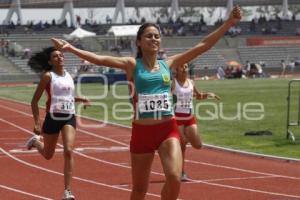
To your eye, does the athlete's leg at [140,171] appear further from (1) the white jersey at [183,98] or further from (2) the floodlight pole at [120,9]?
(2) the floodlight pole at [120,9]

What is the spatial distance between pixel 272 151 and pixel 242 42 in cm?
5637

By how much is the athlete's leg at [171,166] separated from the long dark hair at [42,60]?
12.6 ft

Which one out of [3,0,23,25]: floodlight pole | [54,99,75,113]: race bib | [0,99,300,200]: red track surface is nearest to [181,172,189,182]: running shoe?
[0,99,300,200]: red track surface

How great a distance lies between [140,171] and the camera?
23.7 feet

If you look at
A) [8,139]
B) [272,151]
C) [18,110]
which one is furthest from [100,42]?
[272,151]

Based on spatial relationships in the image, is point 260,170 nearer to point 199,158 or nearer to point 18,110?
point 199,158

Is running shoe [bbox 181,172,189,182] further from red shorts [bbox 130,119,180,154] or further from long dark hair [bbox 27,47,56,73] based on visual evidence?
red shorts [bbox 130,119,180,154]

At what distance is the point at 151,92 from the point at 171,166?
0.71 metres

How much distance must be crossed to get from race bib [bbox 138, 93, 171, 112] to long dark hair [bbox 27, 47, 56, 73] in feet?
11.7

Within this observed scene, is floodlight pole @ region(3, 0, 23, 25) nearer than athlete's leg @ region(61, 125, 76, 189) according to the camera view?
No

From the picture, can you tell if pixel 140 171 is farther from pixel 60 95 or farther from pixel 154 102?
pixel 60 95

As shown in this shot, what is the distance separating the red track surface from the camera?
35.0 ft

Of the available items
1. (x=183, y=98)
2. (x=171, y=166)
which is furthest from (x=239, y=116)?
(x=171, y=166)

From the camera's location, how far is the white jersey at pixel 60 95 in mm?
10484
